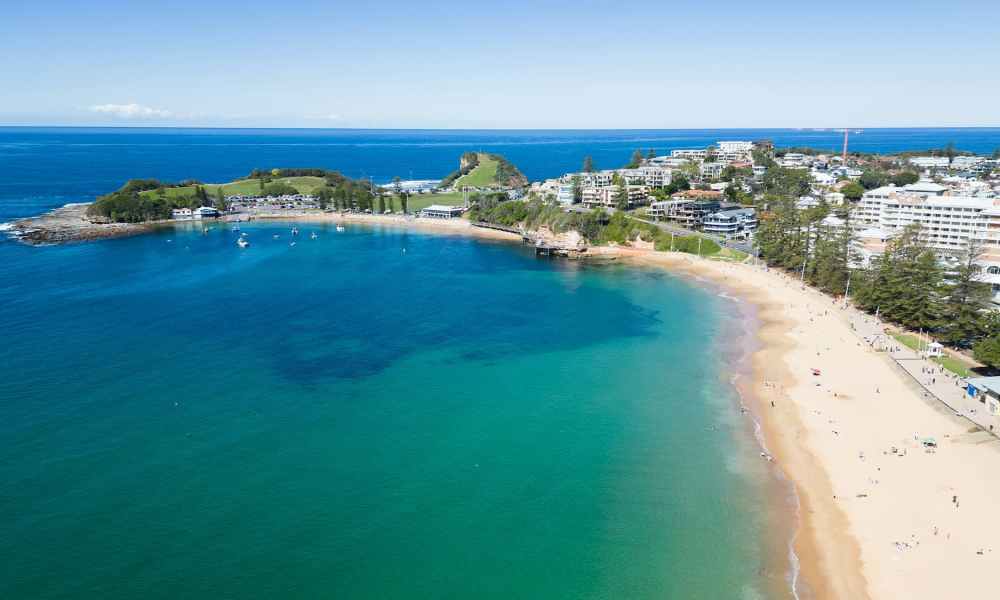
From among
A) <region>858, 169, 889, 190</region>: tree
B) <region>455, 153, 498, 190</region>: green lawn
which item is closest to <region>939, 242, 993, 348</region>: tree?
<region>858, 169, 889, 190</region>: tree

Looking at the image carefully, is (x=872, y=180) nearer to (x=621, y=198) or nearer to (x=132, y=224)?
(x=621, y=198)

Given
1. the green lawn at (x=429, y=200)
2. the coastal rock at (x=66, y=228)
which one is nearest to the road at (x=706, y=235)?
the green lawn at (x=429, y=200)

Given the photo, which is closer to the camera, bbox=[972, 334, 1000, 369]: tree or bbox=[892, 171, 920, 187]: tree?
bbox=[972, 334, 1000, 369]: tree

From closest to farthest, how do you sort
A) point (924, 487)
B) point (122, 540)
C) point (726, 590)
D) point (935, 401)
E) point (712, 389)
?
point (726, 590) < point (122, 540) < point (924, 487) < point (935, 401) < point (712, 389)

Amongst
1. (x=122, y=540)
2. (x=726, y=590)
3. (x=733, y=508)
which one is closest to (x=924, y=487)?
(x=733, y=508)

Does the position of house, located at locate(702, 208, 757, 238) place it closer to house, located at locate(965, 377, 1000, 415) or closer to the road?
the road

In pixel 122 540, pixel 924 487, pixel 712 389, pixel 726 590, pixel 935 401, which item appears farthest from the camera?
pixel 712 389

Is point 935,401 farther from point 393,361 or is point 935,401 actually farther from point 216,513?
point 216,513
